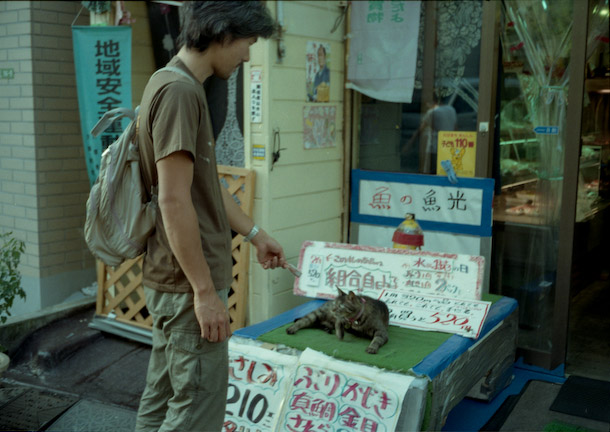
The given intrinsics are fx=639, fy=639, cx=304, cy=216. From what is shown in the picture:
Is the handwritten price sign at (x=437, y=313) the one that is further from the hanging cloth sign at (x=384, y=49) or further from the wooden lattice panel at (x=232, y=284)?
the hanging cloth sign at (x=384, y=49)

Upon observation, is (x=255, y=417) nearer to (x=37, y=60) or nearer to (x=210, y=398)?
(x=210, y=398)

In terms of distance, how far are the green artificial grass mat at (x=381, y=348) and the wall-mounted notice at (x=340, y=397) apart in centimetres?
7

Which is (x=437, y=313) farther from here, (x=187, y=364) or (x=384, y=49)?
(x=384, y=49)

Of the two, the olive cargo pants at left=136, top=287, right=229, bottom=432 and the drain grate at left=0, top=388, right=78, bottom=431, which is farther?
the drain grate at left=0, top=388, right=78, bottom=431

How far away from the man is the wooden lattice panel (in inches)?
102

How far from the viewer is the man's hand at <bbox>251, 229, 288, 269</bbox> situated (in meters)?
3.02

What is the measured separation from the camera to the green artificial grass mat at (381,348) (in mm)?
3600

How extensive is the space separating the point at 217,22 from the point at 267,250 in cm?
109

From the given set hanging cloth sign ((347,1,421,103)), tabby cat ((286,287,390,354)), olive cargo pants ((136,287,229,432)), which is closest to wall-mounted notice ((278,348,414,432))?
tabby cat ((286,287,390,354))

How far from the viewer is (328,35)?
18.4ft

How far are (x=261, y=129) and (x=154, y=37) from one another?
1733mm

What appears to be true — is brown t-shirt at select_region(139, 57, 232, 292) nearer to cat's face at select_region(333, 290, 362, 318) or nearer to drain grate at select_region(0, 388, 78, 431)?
cat's face at select_region(333, 290, 362, 318)

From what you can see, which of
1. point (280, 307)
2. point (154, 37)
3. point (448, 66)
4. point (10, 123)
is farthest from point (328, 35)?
point (10, 123)

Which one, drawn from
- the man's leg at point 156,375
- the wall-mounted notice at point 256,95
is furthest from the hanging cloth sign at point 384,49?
the man's leg at point 156,375
